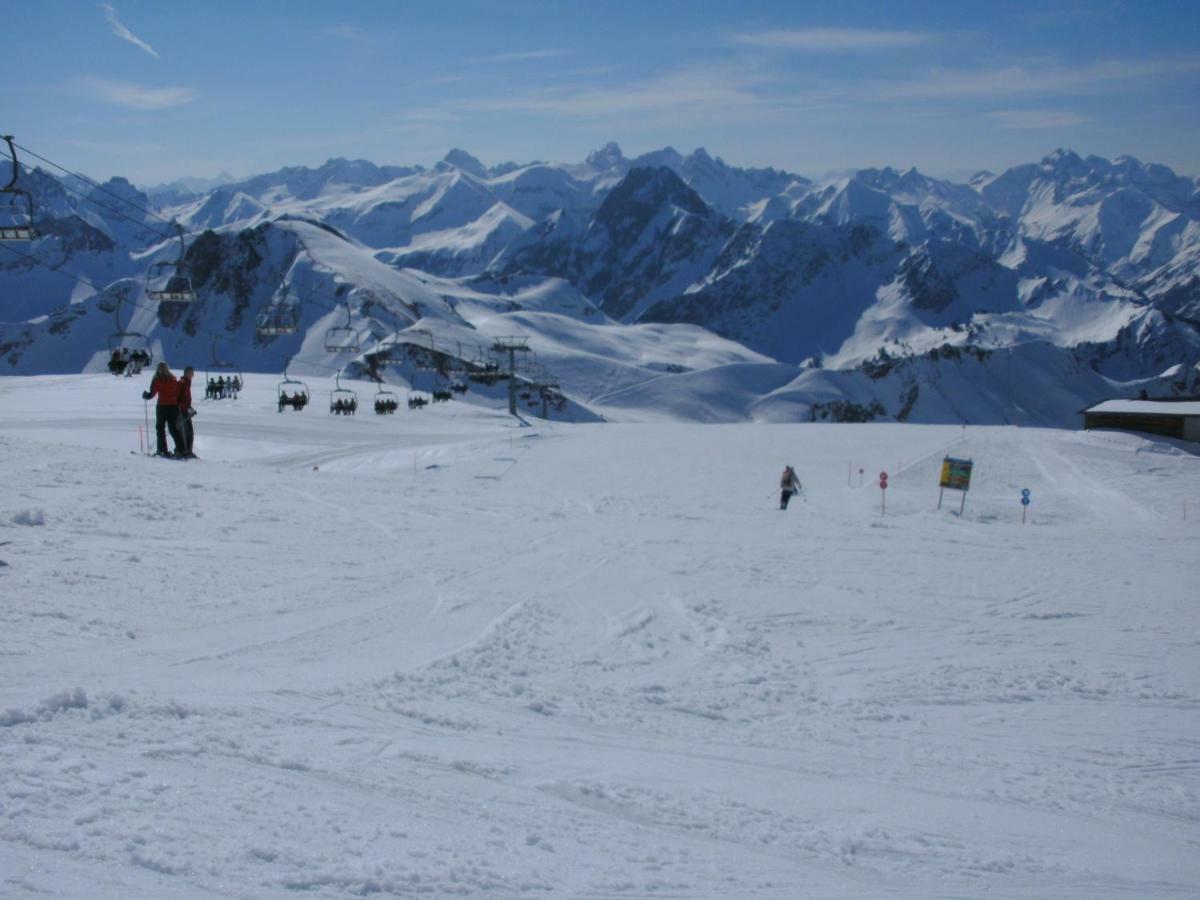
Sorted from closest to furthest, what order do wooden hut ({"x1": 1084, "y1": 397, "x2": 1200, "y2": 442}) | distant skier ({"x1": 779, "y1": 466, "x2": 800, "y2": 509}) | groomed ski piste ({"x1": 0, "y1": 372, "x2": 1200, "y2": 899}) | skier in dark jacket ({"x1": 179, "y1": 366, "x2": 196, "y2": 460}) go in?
groomed ski piste ({"x1": 0, "y1": 372, "x2": 1200, "y2": 899}) → skier in dark jacket ({"x1": 179, "y1": 366, "x2": 196, "y2": 460}) → distant skier ({"x1": 779, "y1": 466, "x2": 800, "y2": 509}) → wooden hut ({"x1": 1084, "y1": 397, "x2": 1200, "y2": 442})

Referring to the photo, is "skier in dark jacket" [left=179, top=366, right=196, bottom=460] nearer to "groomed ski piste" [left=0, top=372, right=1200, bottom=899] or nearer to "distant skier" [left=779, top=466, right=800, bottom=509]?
"groomed ski piste" [left=0, top=372, right=1200, bottom=899]

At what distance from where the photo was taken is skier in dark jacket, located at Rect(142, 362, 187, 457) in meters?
22.6

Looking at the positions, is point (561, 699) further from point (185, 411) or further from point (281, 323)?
point (281, 323)

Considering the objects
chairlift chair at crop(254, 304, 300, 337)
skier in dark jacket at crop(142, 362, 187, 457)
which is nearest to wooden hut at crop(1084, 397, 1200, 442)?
chairlift chair at crop(254, 304, 300, 337)

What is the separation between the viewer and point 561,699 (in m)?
9.54

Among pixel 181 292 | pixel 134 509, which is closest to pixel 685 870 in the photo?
pixel 134 509

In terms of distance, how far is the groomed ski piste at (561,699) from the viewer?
6070mm

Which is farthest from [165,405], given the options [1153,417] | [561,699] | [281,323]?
[1153,417]

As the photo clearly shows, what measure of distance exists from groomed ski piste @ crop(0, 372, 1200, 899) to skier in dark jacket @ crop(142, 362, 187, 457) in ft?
5.79

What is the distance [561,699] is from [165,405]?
1737 cm

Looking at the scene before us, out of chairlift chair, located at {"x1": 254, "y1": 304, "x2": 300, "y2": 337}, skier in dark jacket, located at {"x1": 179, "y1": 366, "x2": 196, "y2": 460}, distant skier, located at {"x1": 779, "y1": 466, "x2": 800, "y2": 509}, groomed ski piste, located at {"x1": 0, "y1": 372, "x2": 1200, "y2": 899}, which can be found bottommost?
groomed ski piste, located at {"x1": 0, "y1": 372, "x2": 1200, "y2": 899}

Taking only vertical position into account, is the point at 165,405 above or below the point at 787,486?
above

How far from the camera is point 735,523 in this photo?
21828 millimetres

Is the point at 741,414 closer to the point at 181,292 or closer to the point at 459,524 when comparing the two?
the point at 181,292
